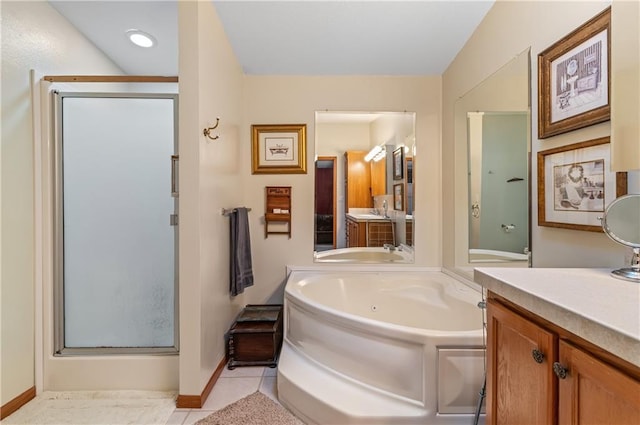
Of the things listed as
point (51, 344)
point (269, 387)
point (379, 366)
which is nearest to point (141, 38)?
point (51, 344)

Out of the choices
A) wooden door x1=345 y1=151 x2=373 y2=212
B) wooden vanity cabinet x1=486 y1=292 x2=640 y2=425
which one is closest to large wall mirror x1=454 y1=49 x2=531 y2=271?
wooden door x1=345 y1=151 x2=373 y2=212

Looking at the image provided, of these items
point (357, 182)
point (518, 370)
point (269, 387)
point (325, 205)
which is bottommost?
point (269, 387)

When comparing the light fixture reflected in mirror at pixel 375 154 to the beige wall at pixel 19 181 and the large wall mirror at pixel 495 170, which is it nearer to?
the large wall mirror at pixel 495 170

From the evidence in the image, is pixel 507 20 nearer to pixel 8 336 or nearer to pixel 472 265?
pixel 472 265

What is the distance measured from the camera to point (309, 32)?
82.1 inches

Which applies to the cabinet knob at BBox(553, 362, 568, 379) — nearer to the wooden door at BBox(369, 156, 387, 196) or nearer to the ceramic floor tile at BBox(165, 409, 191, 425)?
the ceramic floor tile at BBox(165, 409, 191, 425)

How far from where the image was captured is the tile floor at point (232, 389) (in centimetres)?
161

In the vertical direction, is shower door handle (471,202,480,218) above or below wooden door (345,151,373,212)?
below

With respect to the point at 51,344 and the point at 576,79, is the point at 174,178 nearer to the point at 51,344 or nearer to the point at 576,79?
the point at 51,344

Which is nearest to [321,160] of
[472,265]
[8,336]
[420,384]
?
[472,265]

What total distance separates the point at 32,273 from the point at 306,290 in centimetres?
180

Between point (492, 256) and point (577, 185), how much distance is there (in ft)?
2.60

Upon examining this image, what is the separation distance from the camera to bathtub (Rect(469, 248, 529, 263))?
1.63m

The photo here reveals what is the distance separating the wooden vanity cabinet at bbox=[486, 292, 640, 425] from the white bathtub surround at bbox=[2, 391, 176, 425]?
1.70 metres
